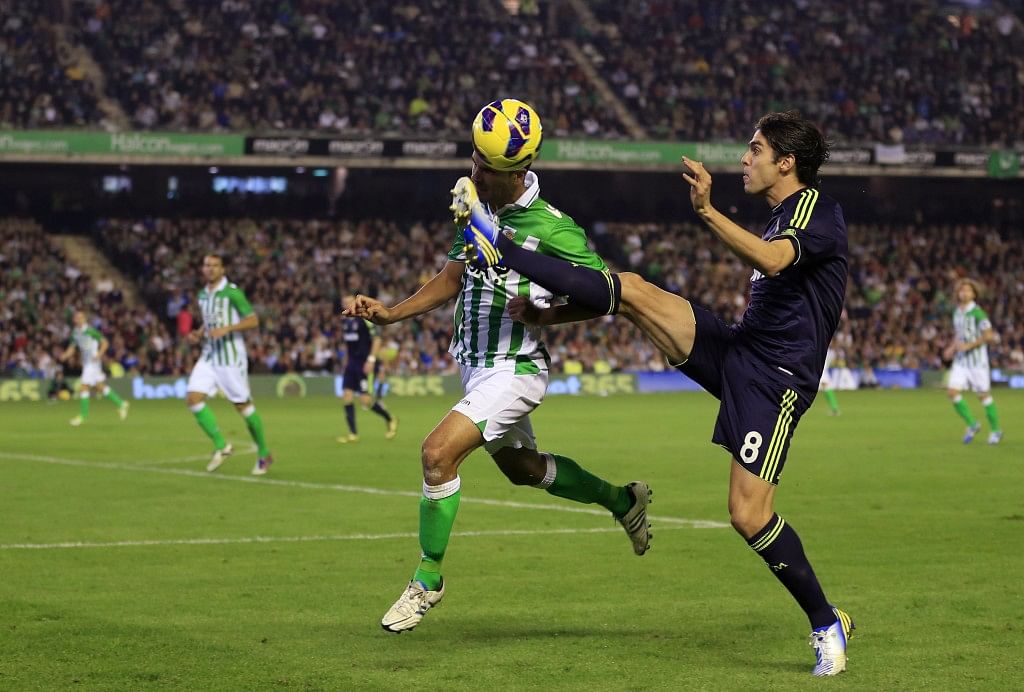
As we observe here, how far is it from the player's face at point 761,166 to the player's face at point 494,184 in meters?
1.29

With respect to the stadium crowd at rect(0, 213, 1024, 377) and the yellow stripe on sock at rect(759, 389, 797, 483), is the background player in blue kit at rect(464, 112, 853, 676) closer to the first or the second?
the yellow stripe on sock at rect(759, 389, 797, 483)

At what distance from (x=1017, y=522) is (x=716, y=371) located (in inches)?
264

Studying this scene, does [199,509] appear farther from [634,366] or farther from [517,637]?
[634,366]

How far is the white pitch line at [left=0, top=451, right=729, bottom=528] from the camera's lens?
529 inches

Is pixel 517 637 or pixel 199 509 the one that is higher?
pixel 517 637

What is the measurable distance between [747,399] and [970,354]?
1760cm

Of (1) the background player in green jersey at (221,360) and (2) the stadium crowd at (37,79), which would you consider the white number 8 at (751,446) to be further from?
(2) the stadium crowd at (37,79)

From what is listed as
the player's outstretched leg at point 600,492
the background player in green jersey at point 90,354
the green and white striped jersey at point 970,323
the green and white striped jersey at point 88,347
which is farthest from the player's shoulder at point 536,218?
the green and white striped jersey at point 88,347

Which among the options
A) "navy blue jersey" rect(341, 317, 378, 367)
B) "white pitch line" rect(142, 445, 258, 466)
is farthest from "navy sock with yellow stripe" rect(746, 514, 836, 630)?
"navy blue jersey" rect(341, 317, 378, 367)

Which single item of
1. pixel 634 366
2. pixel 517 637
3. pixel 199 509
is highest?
pixel 517 637

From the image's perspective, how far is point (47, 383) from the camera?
38094 mm

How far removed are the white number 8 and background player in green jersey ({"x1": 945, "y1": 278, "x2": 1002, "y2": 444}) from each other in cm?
1644

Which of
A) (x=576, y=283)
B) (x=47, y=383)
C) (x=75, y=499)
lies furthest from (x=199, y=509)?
(x=47, y=383)

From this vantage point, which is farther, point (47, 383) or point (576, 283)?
point (47, 383)
